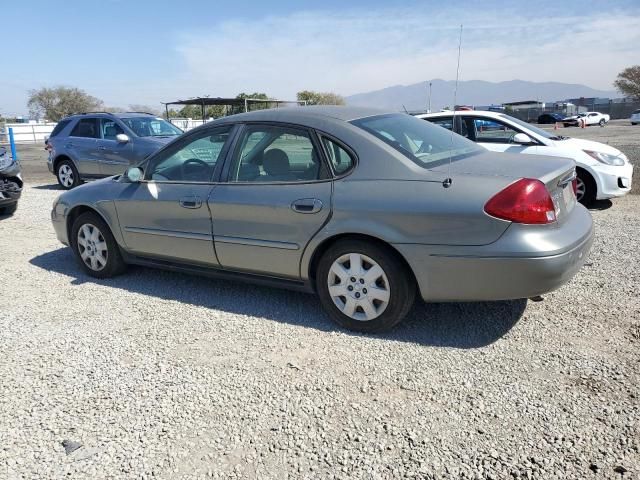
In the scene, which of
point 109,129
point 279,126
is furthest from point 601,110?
point 279,126

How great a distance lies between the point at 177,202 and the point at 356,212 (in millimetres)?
1715

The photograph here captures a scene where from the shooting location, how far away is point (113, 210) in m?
4.90

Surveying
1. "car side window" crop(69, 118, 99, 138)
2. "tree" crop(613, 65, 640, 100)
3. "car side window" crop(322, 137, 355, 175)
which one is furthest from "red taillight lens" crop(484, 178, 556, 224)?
"tree" crop(613, 65, 640, 100)

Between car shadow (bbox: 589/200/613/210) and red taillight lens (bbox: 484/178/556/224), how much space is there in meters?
5.47

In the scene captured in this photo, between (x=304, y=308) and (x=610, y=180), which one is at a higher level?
(x=610, y=180)

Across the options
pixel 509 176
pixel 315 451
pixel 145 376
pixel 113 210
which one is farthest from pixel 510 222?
pixel 113 210

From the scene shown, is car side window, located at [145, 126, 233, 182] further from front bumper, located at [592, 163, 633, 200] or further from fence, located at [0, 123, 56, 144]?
fence, located at [0, 123, 56, 144]

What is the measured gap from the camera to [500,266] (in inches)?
125

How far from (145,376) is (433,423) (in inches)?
69.9

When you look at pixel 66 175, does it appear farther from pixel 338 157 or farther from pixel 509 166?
pixel 509 166

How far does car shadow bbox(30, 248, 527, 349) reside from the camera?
3666 millimetres

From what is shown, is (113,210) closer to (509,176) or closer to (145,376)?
(145,376)

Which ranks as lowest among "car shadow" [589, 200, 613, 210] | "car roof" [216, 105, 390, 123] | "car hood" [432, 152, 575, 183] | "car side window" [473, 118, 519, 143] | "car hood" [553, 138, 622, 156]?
"car shadow" [589, 200, 613, 210]

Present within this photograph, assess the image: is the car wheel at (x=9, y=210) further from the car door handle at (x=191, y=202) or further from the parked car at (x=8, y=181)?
the car door handle at (x=191, y=202)
